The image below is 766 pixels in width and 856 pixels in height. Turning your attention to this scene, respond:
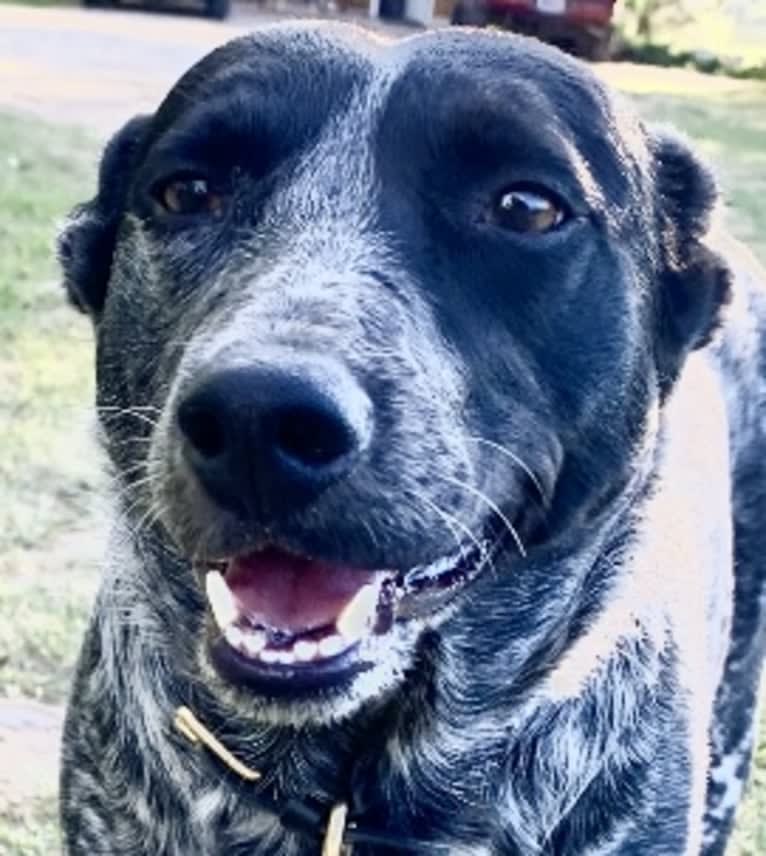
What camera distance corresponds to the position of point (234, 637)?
9.48ft

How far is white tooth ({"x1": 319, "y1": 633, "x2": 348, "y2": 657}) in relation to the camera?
113 inches

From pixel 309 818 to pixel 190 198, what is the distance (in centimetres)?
99

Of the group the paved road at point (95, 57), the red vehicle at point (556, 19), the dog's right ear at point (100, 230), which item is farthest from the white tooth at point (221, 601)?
the red vehicle at point (556, 19)

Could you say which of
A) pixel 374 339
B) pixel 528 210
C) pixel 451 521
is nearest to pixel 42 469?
pixel 528 210

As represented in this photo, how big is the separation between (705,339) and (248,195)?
946mm

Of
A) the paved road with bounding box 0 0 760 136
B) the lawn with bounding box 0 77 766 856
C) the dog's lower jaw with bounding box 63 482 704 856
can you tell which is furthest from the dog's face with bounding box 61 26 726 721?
the paved road with bounding box 0 0 760 136

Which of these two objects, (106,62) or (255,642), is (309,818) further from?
(106,62)

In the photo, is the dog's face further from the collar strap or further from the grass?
the grass

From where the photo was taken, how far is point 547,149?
126 inches

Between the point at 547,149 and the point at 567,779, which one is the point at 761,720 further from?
the point at 547,149

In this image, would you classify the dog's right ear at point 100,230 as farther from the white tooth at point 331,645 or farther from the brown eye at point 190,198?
the white tooth at point 331,645

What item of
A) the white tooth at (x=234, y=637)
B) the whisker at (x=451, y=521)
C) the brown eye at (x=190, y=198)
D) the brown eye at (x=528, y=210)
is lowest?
the white tooth at (x=234, y=637)

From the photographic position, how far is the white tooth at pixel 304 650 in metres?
2.86

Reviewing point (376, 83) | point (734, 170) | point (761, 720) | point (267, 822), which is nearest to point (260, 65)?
point (376, 83)
